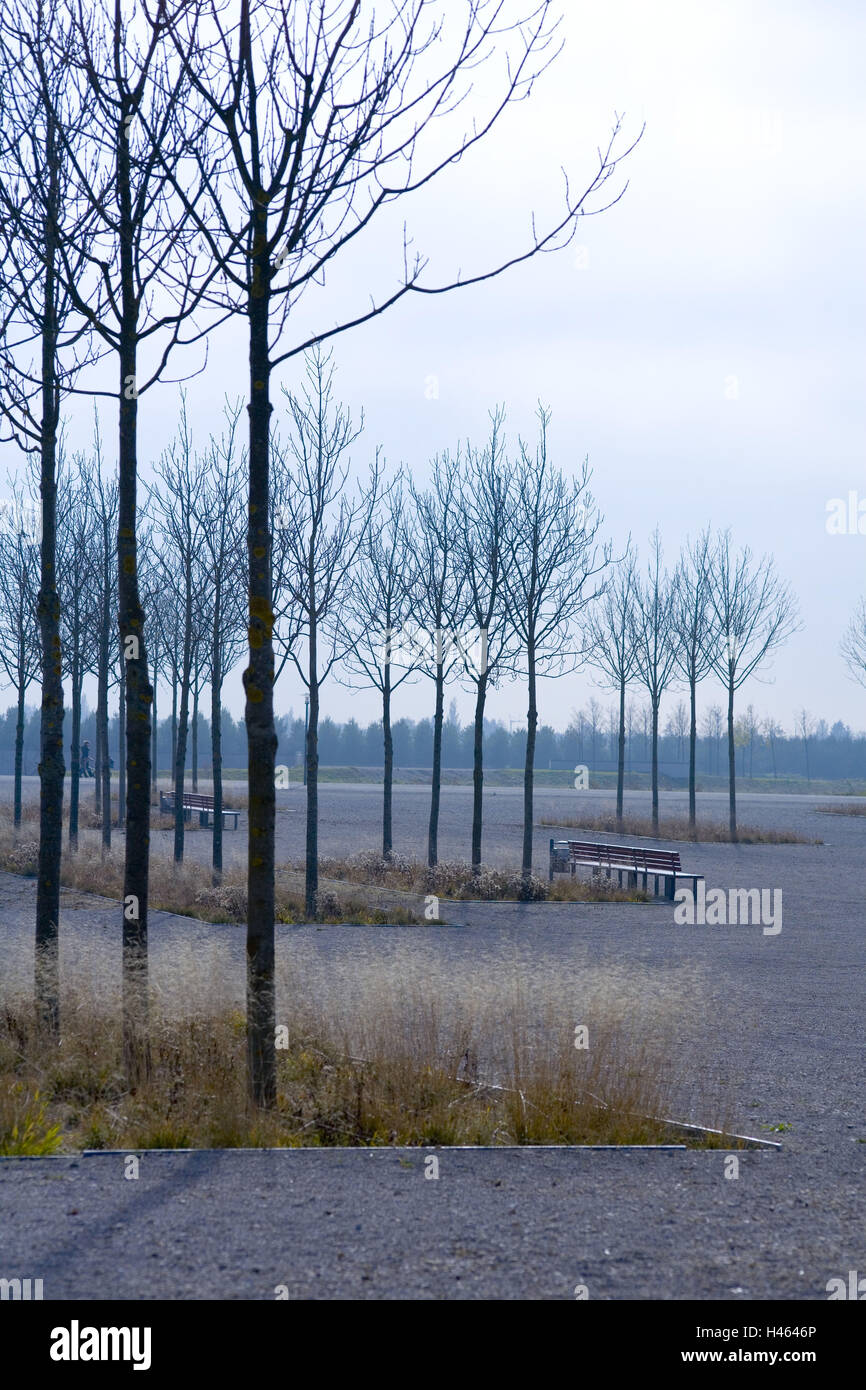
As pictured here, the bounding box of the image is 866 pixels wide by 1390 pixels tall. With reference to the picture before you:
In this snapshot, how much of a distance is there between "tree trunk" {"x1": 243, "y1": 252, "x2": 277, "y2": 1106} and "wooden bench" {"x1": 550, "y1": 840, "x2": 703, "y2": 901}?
42.4ft

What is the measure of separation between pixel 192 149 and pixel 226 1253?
603 centimetres

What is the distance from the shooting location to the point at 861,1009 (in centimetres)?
994

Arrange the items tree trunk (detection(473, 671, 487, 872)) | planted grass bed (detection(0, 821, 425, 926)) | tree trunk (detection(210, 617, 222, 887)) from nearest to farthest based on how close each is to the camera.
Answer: planted grass bed (detection(0, 821, 425, 926)), tree trunk (detection(210, 617, 222, 887)), tree trunk (detection(473, 671, 487, 872))

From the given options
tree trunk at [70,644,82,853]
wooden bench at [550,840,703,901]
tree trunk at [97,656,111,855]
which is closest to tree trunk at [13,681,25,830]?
tree trunk at [70,644,82,853]

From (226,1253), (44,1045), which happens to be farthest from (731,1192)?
(44,1045)

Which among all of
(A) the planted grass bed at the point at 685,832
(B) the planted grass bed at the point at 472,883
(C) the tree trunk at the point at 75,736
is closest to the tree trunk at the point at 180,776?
(C) the tree trunk at the point at 75,736

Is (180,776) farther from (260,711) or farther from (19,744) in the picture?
(260,711)

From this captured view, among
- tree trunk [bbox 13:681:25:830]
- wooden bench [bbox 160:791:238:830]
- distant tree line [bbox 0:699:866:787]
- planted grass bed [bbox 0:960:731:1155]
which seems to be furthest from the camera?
distant tree line [bbox 0:699:866:787]

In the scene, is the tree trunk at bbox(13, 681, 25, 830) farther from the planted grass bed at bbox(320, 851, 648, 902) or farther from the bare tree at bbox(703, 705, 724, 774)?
the bare tree at bbox(703, 705, 724, 774)

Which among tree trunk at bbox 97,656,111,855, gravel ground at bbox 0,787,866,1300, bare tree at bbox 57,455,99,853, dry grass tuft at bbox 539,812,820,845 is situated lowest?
dry grass tuft at bbox 539,812,820,845

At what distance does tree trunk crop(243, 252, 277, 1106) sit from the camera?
5953mm

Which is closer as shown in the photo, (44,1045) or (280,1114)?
(280,1114)

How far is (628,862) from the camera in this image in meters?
20.6
